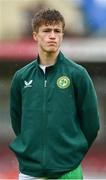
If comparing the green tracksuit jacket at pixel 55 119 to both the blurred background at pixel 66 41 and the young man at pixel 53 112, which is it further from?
the blurred background at pixel 66 41

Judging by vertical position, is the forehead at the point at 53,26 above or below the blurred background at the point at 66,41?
above

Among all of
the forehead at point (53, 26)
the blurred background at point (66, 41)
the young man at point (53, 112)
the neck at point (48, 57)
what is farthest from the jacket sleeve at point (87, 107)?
the blurred background at point (66, 41)

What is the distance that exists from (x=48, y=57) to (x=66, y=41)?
706 centimetres

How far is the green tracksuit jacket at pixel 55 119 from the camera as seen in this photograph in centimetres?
394

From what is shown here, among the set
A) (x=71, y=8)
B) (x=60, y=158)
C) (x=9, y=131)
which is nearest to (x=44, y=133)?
(x=60, y=158)

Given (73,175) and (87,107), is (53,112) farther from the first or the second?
(73,175)

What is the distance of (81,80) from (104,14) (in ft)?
21.8

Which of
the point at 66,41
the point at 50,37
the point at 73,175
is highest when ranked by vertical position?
the point at 50,37

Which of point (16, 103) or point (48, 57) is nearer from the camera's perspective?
point (48, 57)

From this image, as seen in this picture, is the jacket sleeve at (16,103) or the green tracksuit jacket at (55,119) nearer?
the green tracksuit jacket at (55,119)

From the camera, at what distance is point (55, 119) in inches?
155

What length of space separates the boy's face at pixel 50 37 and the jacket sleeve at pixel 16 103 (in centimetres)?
30

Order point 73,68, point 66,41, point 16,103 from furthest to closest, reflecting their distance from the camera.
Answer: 1. point 66,41
2. point 16,103
3. point 73,68

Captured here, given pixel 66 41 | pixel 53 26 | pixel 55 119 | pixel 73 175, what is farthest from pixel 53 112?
pixel 66 41
